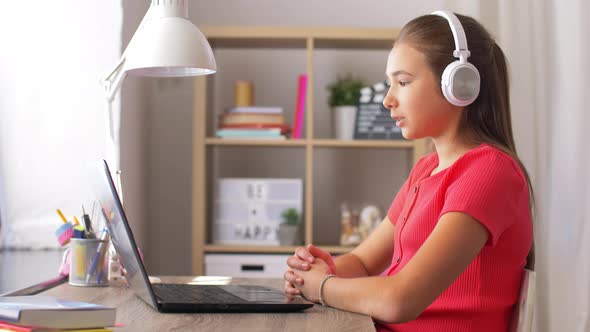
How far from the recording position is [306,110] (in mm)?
3100

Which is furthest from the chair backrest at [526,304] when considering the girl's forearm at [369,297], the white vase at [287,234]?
the white vase at [287,234]

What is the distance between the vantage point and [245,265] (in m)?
2.92

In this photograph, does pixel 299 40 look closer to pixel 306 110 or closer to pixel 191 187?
pixel 306 110

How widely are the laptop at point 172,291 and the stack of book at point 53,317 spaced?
187mm

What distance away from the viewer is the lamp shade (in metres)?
1.44

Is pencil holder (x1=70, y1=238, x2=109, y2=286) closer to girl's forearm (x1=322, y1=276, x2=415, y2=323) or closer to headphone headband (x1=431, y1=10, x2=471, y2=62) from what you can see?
girl's forearm (x1=322, y1=276, x2=415, y2=323)

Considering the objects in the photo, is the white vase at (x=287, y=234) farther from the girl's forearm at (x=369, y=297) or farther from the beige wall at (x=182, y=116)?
the girl's forearm at (x=369, y=297)

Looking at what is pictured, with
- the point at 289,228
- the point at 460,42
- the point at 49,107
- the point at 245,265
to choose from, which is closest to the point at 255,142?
the point at 289,228

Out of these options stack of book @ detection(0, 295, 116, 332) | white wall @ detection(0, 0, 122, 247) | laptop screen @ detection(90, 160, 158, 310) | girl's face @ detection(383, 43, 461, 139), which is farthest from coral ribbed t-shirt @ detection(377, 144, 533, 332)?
white wall @ detection(0, 0, 122, 247)

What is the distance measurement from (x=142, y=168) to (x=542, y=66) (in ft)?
5.04

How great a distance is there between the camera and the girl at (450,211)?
1221 mm

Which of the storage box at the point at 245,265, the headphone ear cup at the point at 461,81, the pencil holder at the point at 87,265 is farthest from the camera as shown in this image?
the storage box at the point at 245,265

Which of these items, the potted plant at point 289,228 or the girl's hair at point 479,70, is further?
the potted plant at point 289,228

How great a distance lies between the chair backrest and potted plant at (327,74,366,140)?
5.75 ft
